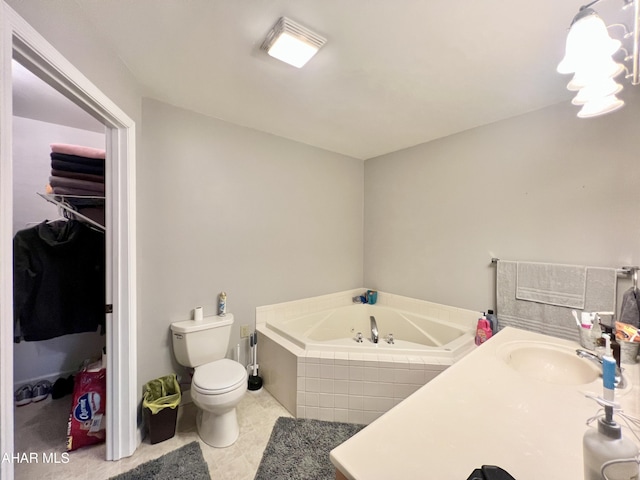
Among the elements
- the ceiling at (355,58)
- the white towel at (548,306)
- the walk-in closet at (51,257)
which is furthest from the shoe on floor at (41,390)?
the white towel at (548,306)

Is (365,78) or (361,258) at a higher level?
(365,78)

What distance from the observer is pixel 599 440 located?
0.53 m

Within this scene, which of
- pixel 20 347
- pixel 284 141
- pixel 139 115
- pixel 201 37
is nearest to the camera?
pixel 201 37

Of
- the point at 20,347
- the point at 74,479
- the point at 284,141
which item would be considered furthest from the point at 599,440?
the point at 20,347

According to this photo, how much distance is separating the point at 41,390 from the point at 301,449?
7.31 feet

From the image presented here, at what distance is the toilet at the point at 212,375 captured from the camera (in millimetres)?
1584

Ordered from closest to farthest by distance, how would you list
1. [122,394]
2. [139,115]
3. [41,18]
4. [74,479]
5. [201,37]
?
[41,18], [201,37], [74,479], [122,394], [139,115]

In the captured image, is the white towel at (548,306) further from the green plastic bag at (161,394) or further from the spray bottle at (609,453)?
the green plastic bag at (161,394)

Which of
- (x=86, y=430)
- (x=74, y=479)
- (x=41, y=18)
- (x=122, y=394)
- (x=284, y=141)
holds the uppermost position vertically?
(x=284, y=141)

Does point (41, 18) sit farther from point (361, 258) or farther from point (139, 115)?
point (361, 258)

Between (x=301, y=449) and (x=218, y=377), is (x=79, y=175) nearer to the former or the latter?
(x=218, y=377)

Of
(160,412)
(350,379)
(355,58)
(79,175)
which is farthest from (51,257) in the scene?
(355,58)

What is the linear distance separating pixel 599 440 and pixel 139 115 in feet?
8.28

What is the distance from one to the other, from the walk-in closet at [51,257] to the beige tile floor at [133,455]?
0.5 inches
